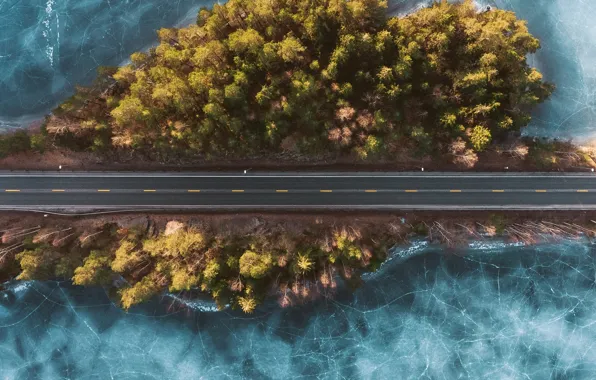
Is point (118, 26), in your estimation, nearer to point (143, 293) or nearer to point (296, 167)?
point (296, 167)

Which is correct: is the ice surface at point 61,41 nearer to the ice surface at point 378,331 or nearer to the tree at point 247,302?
the ice surface at point 378,331

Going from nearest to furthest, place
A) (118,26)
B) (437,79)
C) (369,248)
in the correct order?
(437,79), (369,248), (118,26)

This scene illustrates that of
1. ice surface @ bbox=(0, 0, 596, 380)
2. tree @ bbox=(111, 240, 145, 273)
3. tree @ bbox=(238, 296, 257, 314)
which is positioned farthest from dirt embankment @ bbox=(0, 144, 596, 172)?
tree @ bbox=(238, 296, 257, 314)

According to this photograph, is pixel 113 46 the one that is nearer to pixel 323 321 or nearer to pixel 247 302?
pixel 247 302

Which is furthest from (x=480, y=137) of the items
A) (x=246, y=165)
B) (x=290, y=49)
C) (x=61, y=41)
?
(x=61, y=41)

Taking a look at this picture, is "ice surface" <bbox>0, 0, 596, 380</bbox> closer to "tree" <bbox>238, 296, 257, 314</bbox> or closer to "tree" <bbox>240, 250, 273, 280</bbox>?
"tree" <bbox>238, 296, 257, 314</bbox>

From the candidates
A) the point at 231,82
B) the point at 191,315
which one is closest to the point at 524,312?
the point at 191,315
